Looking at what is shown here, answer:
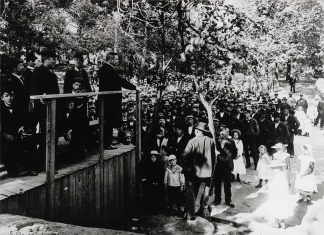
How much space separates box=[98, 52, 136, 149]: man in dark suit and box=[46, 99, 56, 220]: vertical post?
165cm

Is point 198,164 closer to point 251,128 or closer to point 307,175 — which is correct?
point 307,175

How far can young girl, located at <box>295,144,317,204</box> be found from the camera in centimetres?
829

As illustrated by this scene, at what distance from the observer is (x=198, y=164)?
6.39 metres

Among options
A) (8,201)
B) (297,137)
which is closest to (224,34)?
(8,201)

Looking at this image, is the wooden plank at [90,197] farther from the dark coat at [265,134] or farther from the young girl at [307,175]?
the dark coat at [265,134]

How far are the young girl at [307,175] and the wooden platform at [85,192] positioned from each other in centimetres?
381

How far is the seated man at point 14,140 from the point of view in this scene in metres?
4.88

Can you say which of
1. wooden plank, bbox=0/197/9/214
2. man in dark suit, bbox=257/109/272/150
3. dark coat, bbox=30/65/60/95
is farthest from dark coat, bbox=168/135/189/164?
wooden plank, bbox=0/197/9/214

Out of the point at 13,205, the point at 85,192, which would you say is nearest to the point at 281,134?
the point at 85,192

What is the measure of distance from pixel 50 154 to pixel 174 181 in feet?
11.6

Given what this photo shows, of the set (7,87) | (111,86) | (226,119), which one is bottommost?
(226,119)

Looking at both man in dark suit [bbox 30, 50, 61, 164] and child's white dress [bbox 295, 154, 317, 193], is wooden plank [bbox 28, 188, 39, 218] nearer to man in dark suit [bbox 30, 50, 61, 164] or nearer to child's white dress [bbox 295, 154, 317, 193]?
man in dark suit [bbox 30, 50, 61, 164]

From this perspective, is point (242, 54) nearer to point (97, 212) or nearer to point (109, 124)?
point (109, 124)

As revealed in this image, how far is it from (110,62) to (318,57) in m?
23.6
